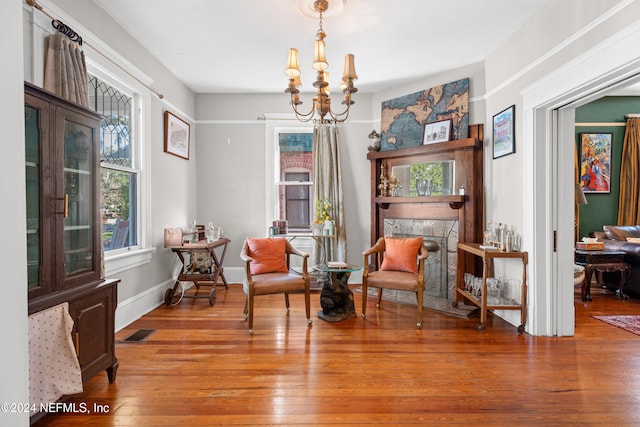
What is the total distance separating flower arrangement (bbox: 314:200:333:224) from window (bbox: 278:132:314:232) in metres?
0.29

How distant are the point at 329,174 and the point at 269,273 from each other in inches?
79.5

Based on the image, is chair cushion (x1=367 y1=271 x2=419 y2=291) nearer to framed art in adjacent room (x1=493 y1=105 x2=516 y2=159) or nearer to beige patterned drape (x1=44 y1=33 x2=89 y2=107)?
framed art in adjacent room (x1=493 y1=105 x2=516 y2=159)

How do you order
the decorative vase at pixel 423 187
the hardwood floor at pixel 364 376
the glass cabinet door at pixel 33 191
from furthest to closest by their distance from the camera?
the decorative vase at pixel 423 187, the hardwood floor at pixel 364 376, the glass cabinet door at pixel 33 191

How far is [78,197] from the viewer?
207cm

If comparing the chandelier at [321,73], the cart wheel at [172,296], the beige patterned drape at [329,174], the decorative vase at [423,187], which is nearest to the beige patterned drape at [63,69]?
the chandelier at [321,73]

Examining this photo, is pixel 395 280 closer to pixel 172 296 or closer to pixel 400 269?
pixel 400 269

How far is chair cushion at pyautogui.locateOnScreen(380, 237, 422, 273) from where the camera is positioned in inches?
142

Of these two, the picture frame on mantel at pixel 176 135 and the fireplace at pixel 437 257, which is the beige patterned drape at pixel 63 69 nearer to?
the picture frame on mantel at pixel 176 135

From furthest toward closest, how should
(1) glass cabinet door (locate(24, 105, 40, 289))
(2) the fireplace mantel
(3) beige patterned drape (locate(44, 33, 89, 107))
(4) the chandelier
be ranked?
(2) the fireplace mantel → (4) the chandelier → (3) beige patterned drape (locate(44, 33, 89, 107)) → (1) glass cabinet door (locate(24, 105, 40, 289))

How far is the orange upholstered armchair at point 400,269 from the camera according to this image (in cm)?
330

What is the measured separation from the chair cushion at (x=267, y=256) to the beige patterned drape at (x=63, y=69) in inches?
78.6

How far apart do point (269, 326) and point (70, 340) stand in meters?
1.77

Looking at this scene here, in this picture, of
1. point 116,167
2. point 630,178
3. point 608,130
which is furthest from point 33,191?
point 630,178

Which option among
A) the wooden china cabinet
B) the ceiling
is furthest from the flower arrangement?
the wooden china cabinet
